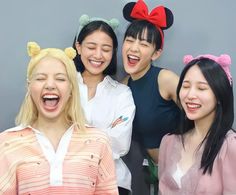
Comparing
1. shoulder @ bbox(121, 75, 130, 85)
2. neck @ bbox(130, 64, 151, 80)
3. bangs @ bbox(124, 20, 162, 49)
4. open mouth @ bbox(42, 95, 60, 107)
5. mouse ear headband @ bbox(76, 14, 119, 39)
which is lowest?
open mouth @ bbox(42, 95, 60, 107)

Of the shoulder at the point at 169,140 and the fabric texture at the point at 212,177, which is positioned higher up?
the shoulder at the point at 169,140

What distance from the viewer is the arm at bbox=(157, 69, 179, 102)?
168 cm

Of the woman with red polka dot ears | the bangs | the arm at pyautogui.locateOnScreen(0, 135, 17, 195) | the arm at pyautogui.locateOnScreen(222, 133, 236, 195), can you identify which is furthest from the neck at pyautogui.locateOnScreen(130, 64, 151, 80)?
the arm at pyautogui.locateOnScreen(0, 135, 17, 195)

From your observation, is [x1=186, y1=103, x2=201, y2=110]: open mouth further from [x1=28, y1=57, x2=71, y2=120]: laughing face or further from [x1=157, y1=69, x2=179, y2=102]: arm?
[x1=28, y1=57, x2=71, y2=120]: laughing face

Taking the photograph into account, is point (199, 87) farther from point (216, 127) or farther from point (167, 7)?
point (167, 7)

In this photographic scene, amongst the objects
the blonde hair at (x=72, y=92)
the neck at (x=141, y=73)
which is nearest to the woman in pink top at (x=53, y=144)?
the blonde hair at (x=72, y=92)

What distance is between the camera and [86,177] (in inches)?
53.6

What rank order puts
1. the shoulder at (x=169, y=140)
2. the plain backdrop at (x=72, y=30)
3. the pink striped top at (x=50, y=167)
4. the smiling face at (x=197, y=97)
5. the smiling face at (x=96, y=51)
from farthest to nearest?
1. the plain backdrop at (x=72, y=30)
2. the smiling face at (x=96, y=51)
3. the shoulder at (x=169, y=140)
4. the smiling face at (x=197, y=97)
5. the pink striped top at (x=50, y=167)

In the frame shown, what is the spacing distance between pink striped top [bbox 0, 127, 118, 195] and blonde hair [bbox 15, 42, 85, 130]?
4cm

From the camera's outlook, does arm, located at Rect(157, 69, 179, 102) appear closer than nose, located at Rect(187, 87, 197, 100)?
No

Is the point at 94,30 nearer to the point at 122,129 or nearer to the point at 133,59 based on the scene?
the point at 133,59

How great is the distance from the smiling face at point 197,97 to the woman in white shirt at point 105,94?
26 cm

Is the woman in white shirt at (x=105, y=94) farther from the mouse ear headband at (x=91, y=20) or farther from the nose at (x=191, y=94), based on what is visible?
the nose at (x=191, y=94)

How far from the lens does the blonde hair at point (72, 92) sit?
1.40 meters
